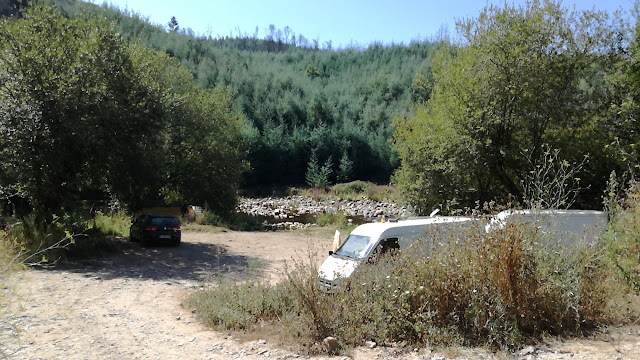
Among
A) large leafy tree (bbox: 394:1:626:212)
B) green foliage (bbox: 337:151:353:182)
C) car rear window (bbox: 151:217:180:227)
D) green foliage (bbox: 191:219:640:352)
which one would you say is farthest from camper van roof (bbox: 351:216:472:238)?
green foliage (bbox: 337:151:353:182)

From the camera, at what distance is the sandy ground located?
6.06 metres

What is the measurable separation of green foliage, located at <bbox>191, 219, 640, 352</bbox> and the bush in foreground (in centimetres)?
1

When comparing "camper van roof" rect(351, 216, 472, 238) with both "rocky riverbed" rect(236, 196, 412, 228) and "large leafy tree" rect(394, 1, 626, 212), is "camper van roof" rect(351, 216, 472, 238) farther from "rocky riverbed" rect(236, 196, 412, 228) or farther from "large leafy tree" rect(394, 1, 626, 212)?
"rocky riverbed" rect(236, 196, 412, 228)

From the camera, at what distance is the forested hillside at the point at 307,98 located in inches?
2539

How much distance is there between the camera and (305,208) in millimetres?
47250

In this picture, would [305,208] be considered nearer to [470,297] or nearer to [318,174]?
[318,174]

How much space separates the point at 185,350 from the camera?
7137 millimetres

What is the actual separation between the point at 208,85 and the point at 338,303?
78.0m

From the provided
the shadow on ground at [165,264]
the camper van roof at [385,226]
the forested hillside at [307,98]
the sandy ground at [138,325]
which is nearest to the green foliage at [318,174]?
the forested hillside at [307,98]

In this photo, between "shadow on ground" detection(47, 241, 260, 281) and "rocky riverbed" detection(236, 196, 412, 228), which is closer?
"shadow on ground" detection(47, 241, 260, 281)

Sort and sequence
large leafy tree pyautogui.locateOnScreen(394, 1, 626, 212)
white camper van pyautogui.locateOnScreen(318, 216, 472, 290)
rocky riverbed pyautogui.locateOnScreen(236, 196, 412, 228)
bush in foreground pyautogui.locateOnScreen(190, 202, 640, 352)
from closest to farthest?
1. bush in foreground pyautogui.locateOnScreen(190, 202, 640, 352)
2. white camper van pyautogui.locateOnScreen(318, 216, 472, 290)
3. large leafy tree pyautogui.locateOnScreen(394, 1, 626, 212)
4. rocky riverbed pyautogui.locateOnScreen(236, 196, 412, 228)

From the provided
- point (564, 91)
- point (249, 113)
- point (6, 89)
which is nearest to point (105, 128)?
point (6, 89)

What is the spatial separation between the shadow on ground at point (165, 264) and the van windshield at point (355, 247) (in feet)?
9.17

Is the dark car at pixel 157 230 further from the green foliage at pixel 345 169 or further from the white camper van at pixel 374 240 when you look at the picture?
the green foliage at pixel 345 169
